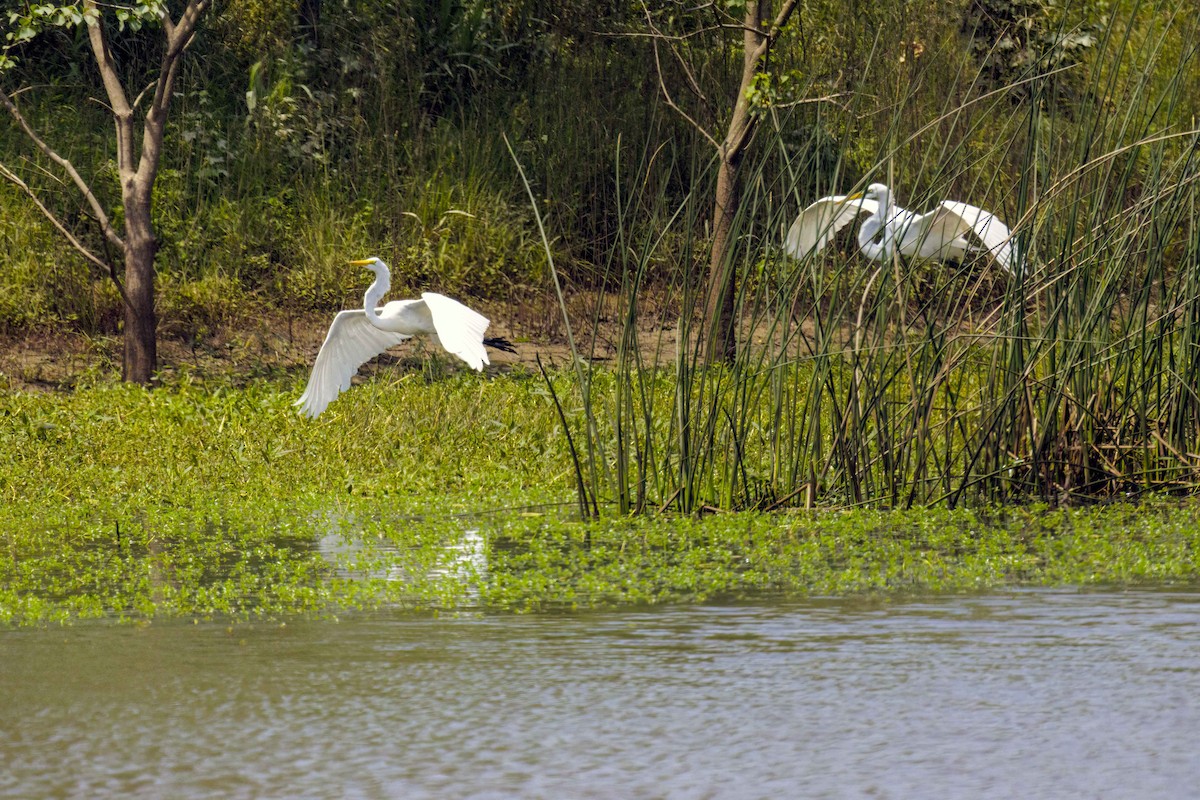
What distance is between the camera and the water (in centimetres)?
267

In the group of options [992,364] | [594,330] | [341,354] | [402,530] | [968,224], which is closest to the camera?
[594,330]

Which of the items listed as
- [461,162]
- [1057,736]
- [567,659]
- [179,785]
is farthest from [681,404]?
[461,162]

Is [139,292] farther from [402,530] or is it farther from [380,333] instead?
[402,530]

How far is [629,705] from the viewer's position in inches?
121

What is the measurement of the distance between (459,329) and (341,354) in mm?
729

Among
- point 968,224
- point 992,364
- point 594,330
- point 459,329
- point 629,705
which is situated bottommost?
point 629,705

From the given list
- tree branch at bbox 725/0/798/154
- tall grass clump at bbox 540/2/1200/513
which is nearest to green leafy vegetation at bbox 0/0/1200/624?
tall grass clump at bbox 540/2/1200/513

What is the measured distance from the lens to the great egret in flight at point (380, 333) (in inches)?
305

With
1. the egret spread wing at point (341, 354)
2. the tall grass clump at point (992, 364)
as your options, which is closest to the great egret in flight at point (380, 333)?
the egret spread wing at point (341, 354)

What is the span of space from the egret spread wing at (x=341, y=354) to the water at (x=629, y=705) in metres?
3.98

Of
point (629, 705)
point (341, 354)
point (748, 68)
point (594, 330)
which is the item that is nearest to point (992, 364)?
point (594, 330)

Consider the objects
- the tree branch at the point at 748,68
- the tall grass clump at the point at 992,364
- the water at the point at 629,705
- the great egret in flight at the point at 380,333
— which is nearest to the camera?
the water at the point at 629,705

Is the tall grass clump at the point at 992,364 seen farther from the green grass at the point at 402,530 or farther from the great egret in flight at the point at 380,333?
the great egret in flight at the point at 380,333

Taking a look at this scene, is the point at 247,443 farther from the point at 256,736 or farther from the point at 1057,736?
the point at 1057,736
